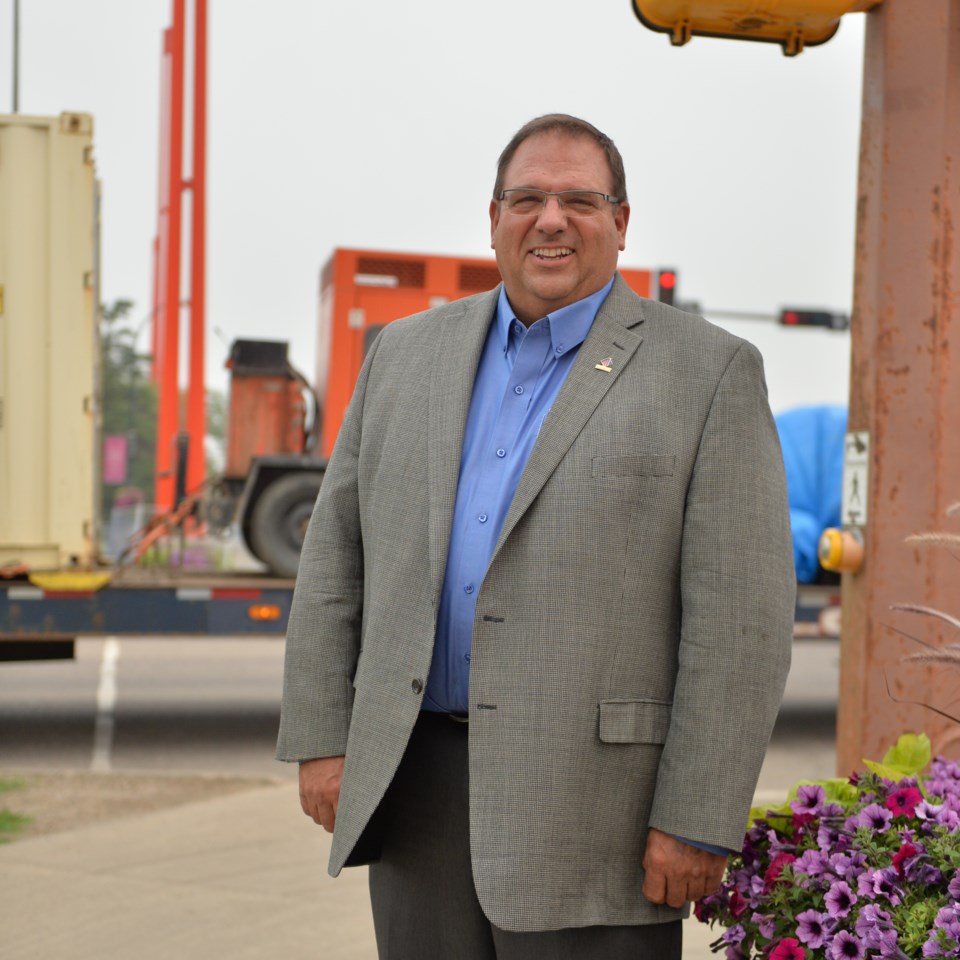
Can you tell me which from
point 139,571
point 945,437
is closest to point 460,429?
point 945,437

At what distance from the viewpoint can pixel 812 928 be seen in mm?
2350

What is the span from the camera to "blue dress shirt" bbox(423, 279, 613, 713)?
7.65 feet

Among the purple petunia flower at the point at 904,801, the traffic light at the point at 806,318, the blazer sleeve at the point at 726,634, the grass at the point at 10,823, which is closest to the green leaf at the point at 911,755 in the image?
the purple petunia flower at the point at 904,801

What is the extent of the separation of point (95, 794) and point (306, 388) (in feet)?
13.0

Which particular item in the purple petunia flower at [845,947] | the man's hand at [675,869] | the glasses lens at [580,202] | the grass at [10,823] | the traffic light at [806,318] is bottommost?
the grass at [10,823]

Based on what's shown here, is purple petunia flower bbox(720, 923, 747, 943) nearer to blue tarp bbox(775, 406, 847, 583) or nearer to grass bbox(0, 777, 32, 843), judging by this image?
grass bbox(0, 777, 32, 843)

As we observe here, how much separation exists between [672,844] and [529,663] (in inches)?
14.3

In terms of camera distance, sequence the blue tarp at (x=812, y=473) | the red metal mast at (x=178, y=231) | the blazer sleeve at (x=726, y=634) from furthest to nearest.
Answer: the red metal mast at (x=178, y=231), the blue tarp at (x=812, y=473), the blazer sleeve at (x=726, y=634)

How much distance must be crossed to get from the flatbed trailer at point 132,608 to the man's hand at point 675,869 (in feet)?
20.1

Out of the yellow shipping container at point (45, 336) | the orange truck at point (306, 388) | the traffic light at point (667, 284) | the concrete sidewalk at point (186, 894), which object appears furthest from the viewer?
the traffic light at point (667, 284)

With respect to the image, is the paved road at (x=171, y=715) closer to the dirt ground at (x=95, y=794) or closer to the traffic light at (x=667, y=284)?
the dirt ground at (x=95, y=794)

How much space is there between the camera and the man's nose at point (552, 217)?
2.32 metres

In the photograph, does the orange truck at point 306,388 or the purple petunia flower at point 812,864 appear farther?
the orange truck at point 306,388

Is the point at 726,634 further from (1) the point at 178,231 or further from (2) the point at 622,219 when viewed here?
(1) the point at 178,231
